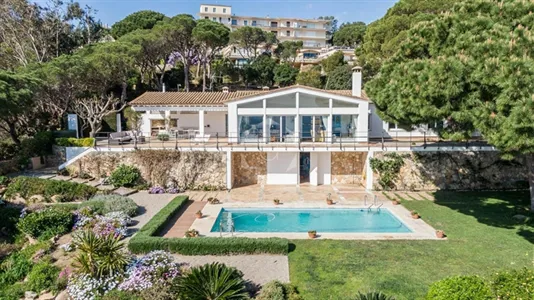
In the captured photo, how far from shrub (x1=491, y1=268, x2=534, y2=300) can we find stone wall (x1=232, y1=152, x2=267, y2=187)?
18.5m

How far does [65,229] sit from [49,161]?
15.0 metres

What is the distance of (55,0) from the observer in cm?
4172

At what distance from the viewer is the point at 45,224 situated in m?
16.3

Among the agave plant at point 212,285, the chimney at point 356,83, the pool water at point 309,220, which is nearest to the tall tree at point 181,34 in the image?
the chimney at point 356,83

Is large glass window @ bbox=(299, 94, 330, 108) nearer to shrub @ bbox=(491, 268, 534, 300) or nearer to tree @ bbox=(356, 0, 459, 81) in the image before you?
tree @ bbox=(356, 0, 459, 81)

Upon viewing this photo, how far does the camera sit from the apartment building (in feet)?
324

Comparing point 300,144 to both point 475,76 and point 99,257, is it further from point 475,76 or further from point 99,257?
point 99,257

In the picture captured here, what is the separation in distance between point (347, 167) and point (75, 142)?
837 inches

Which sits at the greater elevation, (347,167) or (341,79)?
(341,79)

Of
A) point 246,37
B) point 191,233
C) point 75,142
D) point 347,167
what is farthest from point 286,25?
point 191,233

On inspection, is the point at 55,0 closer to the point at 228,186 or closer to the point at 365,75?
the point at 228,186

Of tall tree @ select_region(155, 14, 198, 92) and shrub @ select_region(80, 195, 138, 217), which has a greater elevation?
tall tree @ select_region(155, 14, 198, 92)

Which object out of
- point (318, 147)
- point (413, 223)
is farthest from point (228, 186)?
point (413, 223)

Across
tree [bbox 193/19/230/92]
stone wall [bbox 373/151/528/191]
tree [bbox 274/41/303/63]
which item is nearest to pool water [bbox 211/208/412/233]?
stone wall [bbox 373/151/528/191]
